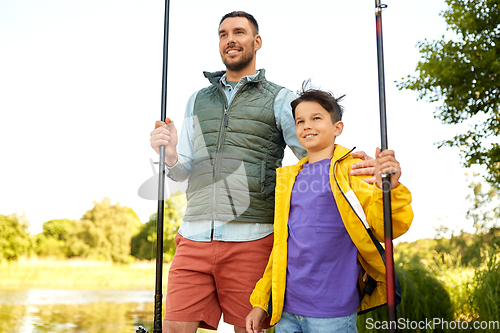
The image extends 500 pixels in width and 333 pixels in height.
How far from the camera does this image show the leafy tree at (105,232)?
36.4 feet

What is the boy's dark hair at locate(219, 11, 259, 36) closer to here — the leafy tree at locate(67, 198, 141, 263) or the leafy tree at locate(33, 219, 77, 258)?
the leafy tree at locate(67, 198, 141, 263)

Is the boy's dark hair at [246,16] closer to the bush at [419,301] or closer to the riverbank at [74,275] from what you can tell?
the bush at [419,301]

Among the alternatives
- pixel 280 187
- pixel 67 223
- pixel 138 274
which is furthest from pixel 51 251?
pixel 280 187

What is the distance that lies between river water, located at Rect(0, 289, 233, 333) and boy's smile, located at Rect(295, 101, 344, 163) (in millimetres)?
6782

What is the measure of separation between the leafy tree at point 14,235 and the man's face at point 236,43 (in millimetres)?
11230

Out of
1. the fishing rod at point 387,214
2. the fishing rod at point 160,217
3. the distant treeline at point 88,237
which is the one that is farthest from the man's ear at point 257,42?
the distant treeline at point 88,237

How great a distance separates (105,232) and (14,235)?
94.3 inches

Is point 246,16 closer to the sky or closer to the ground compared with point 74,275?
closer to the sky

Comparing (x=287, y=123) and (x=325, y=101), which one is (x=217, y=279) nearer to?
(x=287, y=123)

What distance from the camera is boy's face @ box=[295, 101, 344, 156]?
1501mm

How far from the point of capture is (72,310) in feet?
30.7

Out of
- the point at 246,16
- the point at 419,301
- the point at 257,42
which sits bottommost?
the point at 419,301

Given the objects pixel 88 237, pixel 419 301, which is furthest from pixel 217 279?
pixel 88 237

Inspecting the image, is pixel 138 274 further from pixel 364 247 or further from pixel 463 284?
pixel 364 247
